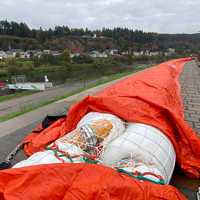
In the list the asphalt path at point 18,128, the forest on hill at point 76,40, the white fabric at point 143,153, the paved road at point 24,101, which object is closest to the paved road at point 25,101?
→ the paved road at point 24,101

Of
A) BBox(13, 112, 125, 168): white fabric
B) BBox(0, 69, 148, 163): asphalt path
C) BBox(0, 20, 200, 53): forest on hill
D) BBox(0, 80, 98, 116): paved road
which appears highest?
BBox(0, 20, 200, 53): forest on hill

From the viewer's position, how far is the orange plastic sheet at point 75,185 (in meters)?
1.06

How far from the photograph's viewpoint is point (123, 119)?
2207 millimetres

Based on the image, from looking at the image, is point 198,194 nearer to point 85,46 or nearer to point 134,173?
point 134,173

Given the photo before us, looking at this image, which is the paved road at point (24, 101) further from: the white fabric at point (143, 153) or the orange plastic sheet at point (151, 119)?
the white fabric at point (143, 153)

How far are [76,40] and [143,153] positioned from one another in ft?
384

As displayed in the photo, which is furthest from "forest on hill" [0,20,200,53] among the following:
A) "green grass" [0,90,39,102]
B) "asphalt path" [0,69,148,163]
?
"asphalt path" [0,69,148,163]

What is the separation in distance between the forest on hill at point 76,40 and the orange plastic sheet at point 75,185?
93.6 meters

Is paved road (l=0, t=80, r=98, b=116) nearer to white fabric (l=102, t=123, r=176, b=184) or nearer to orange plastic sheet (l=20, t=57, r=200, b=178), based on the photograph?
orange plastic sheet (l=20, t=57, r=200, b=178)

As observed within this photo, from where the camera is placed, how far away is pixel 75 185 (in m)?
1.09

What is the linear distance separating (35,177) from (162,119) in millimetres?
1740

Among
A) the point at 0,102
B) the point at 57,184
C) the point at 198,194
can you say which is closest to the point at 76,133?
the point at 57,184

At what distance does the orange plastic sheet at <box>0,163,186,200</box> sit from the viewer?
1.06 m

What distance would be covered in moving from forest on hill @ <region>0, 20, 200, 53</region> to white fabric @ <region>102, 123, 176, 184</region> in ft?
305
